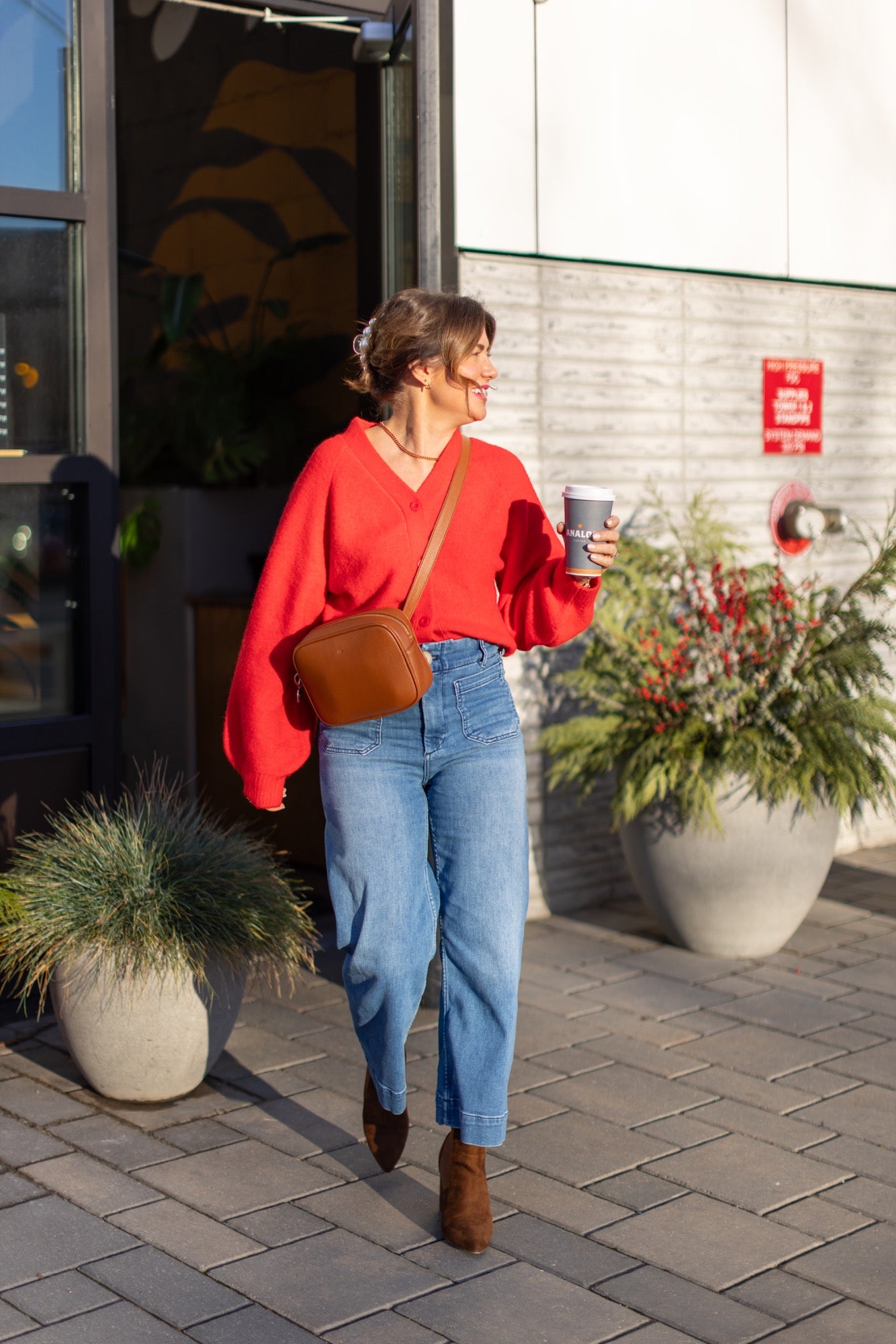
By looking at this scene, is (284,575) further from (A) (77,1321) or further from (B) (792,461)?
(B) (792,461)

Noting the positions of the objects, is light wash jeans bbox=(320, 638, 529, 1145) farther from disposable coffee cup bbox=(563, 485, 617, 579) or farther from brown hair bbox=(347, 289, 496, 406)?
brown hair bbox=(347, 289, 496, 406)

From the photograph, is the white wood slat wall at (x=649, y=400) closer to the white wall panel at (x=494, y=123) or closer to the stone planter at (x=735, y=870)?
the white wall panel at (x=494, y=123)

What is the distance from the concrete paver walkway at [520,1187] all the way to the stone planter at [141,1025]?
9 cm

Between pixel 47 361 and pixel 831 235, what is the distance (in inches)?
138

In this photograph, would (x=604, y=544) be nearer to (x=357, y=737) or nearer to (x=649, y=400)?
(x=357, y=737)

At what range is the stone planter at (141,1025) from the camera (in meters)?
3.86

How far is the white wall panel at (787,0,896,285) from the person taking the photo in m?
6.37

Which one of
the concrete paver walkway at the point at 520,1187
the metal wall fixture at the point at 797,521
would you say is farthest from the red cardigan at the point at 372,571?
the metal wall fixture at the point at 797,521

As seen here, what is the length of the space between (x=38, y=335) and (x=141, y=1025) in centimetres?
205

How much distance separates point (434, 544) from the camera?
3.21 meters

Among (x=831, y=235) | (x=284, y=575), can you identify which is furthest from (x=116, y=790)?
(x=831, y=235)

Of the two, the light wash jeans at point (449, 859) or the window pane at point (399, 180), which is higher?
the window pane at point (399, 180)

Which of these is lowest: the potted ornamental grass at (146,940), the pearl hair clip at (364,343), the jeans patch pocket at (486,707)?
the potted ornamental grass at (146,940)

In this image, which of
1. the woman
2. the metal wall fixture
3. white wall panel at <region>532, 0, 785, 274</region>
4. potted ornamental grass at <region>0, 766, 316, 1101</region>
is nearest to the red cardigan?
the woman
